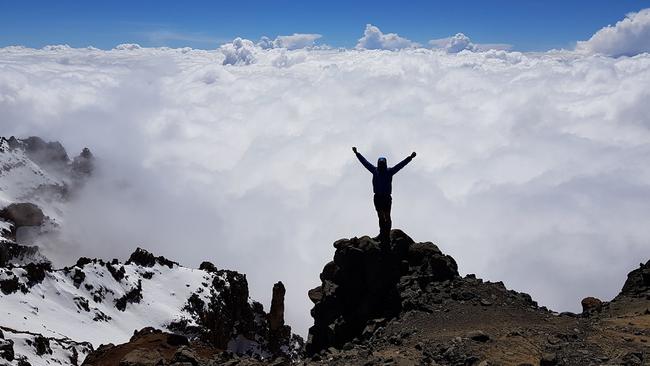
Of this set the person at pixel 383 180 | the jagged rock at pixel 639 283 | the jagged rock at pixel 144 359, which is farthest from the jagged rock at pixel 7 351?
the jagged rock at pixel 639 283

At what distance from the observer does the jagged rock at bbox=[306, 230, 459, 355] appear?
26.4 metres

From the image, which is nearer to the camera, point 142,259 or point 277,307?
point 277,307

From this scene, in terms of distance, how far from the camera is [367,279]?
2812 cm

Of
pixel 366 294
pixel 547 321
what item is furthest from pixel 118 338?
pixel 547 321

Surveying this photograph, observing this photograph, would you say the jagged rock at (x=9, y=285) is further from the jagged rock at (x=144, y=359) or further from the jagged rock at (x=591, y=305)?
the jagged rock at (x=591, y=305)

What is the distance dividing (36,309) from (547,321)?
8577 centimetres

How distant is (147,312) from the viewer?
4031 inches

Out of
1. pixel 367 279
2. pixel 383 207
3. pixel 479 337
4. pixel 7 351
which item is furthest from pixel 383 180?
pixel 7 351

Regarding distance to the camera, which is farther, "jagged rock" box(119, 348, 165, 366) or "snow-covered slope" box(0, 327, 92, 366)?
"snow-covered slope" box(0, 327, 92, 366)

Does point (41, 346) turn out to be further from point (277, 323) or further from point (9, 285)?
point (277, 323)

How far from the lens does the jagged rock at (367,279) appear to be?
26406 millimetres

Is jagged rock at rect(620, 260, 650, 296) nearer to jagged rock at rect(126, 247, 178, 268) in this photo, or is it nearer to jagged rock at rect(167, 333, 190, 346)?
jagged rock at rect(167, 333, 190, 346)

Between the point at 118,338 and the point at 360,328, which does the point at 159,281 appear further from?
the point at 360,328

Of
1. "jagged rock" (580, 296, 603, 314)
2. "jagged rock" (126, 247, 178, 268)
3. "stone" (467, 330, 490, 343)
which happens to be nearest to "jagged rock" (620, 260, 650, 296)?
"jagged rock" (580, 296, 603, 314)
